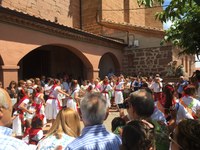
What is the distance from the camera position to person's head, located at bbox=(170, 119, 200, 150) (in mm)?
Answer: 1821

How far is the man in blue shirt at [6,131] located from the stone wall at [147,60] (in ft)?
55.1

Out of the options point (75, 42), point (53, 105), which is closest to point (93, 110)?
point (53, 105)

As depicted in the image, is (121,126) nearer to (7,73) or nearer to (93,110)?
(93,110)

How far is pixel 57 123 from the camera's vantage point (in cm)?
276

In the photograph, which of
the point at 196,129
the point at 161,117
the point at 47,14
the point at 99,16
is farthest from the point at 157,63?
the point at 196,129

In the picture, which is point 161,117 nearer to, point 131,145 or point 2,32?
point 131,145

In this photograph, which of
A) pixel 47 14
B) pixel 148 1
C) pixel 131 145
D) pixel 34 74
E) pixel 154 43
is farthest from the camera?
pixel 154 43

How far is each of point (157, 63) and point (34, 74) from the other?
861cm

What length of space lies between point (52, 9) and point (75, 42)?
5.21m

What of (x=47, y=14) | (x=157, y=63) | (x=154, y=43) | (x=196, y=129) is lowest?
(x=196, y=129)

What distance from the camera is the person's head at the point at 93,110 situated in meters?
2.31

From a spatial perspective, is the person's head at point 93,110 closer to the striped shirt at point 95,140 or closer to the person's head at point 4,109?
the striped shirt at point 95,140

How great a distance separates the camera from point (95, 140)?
7.40 feet

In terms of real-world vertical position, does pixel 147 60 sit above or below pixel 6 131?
above
